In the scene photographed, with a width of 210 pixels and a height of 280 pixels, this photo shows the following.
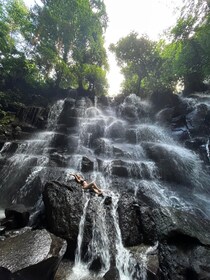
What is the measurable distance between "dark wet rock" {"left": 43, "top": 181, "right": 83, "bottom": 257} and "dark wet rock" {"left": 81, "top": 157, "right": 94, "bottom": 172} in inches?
148

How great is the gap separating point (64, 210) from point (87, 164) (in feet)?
16.7

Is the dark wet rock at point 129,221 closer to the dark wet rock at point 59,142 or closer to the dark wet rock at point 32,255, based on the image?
the dark wet rock at point 32,255

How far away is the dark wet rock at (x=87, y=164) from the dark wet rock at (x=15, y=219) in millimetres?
4647

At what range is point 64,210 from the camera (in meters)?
5.89

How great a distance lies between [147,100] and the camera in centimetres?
2338

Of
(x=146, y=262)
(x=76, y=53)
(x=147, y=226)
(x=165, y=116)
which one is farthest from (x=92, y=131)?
(x=76, y=53)

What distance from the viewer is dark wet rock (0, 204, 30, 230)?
591 centimetres

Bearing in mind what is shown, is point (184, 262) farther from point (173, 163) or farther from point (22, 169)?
point (22, 169)

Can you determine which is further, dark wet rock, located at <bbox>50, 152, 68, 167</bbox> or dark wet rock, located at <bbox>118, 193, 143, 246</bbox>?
A: dark wet rock, located at <bbox>50, 152, 68, 167</bbox>

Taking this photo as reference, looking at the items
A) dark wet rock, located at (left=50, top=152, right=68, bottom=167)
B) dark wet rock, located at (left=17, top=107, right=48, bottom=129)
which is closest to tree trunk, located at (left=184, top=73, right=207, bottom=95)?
dark wet rock, located at (left=17, top=107, right=48, bottom=129)

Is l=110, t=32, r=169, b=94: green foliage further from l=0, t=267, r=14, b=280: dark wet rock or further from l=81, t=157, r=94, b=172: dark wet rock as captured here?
l=0, t=267, r=14, b=280: dark wet rock

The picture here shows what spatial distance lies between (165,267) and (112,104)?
21.5 meters

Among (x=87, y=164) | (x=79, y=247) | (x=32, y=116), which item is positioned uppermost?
(x=32, y=116)

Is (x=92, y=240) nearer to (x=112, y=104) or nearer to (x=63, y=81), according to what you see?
(x=112, y=104)
